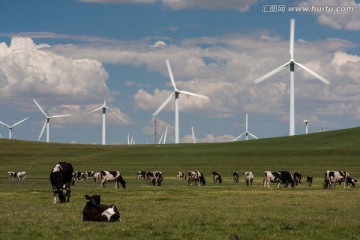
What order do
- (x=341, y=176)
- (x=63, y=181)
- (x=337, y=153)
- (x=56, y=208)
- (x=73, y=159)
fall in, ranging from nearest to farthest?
(x=56, y=208) < (x=63, y=181) < (x=341, y=176) < (x=337, y=153) < (x=73, y=159)

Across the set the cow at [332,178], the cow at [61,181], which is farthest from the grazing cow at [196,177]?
the cow at [61,181]

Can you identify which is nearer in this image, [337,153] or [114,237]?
[114,237]

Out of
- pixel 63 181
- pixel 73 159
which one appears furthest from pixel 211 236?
pixel 73 159

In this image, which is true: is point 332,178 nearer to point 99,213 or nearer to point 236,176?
point 236,176

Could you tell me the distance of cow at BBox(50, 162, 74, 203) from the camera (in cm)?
3100

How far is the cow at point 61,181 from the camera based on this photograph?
31.0 metres

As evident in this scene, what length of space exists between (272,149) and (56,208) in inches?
3816

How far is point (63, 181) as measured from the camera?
3234cm

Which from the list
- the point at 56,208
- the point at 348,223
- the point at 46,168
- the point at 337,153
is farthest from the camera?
the point at 337,153

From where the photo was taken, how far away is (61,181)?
31.8 metres

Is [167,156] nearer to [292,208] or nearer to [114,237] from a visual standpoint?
[292,208]

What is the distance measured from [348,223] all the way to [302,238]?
12.7 feet

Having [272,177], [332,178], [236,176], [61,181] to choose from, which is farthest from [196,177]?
[61,181]

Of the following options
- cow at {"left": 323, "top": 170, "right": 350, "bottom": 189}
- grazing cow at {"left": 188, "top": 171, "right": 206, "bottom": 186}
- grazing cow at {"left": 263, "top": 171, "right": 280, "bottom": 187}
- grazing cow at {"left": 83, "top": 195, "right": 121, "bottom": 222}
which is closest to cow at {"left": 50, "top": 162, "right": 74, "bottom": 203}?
grazing cow at {"left": 83, "top": 195, "right": 121, "bottom": 222}
